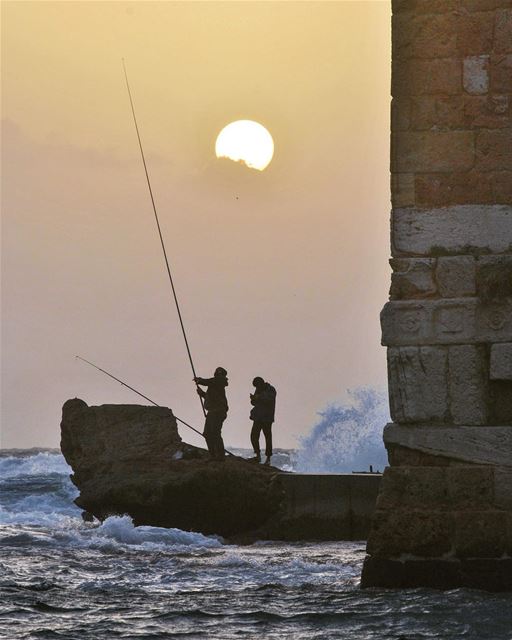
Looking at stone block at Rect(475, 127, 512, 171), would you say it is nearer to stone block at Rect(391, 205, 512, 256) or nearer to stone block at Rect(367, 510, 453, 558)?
stone block at Rect(391, 205, 512, 256)

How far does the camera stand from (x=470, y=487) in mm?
8430

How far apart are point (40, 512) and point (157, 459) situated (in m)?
4.73

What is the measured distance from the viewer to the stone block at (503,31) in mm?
8617

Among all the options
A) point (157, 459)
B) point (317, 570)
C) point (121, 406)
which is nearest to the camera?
point (317, 570)

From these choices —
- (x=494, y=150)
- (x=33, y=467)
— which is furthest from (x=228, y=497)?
(x=33, y=467)

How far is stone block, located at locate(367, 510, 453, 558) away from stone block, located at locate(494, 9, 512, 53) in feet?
9.65

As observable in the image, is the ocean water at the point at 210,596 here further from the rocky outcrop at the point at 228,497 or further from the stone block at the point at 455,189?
the stone block at the point at 455,189

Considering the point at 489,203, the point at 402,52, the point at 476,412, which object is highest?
the point at 402,52

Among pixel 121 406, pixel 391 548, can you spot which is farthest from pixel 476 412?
pixel 121 406

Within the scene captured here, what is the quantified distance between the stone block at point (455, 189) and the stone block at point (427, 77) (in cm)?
54

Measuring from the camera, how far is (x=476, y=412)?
27.7 feet

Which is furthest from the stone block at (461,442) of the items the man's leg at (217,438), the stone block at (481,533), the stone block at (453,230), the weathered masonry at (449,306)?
the man's leg at (217,438)

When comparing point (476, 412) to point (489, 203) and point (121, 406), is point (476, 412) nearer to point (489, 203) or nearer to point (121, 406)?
point (489, 203)

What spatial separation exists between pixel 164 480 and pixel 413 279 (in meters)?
7.63
